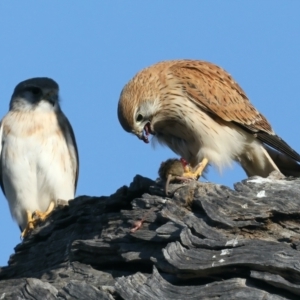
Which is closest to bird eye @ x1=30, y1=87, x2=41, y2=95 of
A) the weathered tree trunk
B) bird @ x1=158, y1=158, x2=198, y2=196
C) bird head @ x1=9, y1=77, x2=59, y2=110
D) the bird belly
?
bird head @ x1=9, y1=77, x2=59, y2=110

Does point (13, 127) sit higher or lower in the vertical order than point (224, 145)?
higher

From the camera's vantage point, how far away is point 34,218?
7.39m

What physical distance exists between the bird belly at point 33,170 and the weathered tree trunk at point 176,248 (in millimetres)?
1880

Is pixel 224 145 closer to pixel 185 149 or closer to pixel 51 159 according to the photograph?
pixel 185 149

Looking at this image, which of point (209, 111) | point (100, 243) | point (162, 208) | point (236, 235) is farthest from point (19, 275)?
point (209, 111)

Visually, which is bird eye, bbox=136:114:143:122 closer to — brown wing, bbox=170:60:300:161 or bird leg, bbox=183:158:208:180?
brown wing, bbox=170:60:300:161

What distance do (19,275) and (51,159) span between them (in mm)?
2071

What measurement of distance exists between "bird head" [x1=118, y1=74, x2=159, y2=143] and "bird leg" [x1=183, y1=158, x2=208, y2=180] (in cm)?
49

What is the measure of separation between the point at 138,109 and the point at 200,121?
49cm

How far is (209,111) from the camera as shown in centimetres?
701

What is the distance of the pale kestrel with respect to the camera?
683 cm

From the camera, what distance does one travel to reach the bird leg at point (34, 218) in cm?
702

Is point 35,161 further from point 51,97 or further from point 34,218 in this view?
point 51,97

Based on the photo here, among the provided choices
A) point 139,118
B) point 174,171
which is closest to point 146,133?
point 139,118
